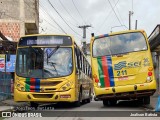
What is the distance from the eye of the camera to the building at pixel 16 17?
1542 inches

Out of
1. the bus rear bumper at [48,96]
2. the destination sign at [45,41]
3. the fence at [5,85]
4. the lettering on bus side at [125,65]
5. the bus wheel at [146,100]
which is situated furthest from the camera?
the fence at [5,85]

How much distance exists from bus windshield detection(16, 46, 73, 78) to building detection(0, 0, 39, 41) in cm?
2192

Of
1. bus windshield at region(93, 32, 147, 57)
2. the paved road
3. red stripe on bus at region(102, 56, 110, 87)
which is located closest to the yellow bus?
the paved road

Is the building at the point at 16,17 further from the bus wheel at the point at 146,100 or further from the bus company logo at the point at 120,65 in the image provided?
the bus company logo at the point at 120,65

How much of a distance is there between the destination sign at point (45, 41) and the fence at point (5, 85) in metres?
5.01

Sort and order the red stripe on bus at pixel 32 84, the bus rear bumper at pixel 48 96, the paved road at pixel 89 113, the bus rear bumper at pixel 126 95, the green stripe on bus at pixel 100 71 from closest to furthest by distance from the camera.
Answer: the paved road at pixel 89 113, the bus rear bumper at pixel 48 96, the red stripe on bus at pixel 32 84, the bus rear bumper at pixel 126 95, the green stripe on bus at pixel 100 71

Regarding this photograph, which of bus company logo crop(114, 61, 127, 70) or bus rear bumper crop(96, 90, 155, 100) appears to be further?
bus company logo crop(114, 61, 127, 70)

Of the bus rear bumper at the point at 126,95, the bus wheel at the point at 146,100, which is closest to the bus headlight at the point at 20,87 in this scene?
the bus rear bumper at the point at 126,95

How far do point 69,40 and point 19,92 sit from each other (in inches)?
124

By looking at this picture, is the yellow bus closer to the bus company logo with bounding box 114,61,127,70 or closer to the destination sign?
the destination sign

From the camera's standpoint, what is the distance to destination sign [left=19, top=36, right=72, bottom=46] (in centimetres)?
1731

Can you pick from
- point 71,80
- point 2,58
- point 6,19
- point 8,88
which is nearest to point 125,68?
point 71,80

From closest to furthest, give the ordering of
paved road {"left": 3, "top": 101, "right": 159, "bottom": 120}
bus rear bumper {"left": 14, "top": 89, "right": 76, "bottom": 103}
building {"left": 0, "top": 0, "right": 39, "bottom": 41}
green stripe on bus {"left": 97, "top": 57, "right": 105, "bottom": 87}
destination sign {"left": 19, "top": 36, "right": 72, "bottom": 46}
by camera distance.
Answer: paved road {"left": 3, "top": 101, "right": 159, "bottom": 120} < bus rear bumper {"left": 14, "top": 89, "right": 76, "bottom": 103} < green stripe on bus {"left": 97, "top": 57, "right": 105, "bottom": 87} < destination sign {"left": 19, "top": 36, "right": 72, "bottom": 46} < building {"left": 0, "top": 0, "right": 39, "bottom": 41}

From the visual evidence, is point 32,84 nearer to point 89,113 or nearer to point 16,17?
point 89,113
